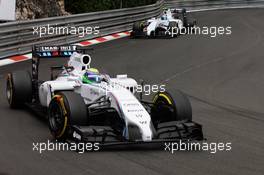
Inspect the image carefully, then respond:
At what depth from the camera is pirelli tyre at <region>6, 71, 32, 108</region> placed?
1098cm

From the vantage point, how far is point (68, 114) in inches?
339

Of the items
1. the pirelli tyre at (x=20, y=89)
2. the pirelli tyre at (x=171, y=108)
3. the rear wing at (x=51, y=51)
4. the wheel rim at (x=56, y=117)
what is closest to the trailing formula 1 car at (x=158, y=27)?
the rear wing at (x=51, y=51)

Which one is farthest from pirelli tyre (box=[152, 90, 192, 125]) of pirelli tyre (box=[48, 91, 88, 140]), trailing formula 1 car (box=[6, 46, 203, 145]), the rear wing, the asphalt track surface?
the rear wing

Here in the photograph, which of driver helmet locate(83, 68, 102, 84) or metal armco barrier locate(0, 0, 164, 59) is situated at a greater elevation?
driver helmet locate(83, 68, 102, 84)

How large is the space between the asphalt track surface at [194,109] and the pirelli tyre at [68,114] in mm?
327

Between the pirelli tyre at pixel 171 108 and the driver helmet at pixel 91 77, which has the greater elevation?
the driver helmet at pixel 91 77

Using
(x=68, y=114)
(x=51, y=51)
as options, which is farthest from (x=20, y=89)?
(x=68, y=114)

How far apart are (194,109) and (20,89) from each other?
3.42 metres

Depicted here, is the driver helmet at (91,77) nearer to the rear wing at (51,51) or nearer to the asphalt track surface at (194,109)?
the asphalt track surface at (194,109)

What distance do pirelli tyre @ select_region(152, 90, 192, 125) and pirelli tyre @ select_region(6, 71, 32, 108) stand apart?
8.78 ft

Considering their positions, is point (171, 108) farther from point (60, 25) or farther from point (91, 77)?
point (60, 25)

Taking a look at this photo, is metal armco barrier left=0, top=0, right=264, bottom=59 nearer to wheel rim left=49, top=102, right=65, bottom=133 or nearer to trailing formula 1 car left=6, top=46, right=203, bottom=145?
trailing formula 1 car left=6, top=46, right=203, bottom=145

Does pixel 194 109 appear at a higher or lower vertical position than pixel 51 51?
lower

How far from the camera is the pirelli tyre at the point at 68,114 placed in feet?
28.2
